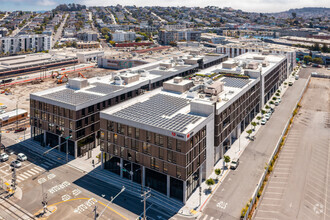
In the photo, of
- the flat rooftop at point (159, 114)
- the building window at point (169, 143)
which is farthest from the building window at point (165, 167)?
the flat rooftop at point (159, 114)

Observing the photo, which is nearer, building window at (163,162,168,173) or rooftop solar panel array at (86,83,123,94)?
building window at (163,162,168,173)

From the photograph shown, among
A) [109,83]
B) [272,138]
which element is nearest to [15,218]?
[109,83]

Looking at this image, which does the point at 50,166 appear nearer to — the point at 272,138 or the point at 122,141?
the point at 122,141

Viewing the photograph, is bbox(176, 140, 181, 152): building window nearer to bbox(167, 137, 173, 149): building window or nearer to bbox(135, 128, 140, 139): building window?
bbox(167, 137, 173, 149): building window

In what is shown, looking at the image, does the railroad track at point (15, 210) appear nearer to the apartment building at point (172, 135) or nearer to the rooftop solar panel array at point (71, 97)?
the apartment building at point (172, 135)

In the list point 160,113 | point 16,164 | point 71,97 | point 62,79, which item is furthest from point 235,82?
point 62,79

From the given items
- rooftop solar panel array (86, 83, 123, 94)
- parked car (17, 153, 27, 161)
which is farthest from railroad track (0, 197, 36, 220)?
rooftop solar panel array (86, 83, 123, 94)
